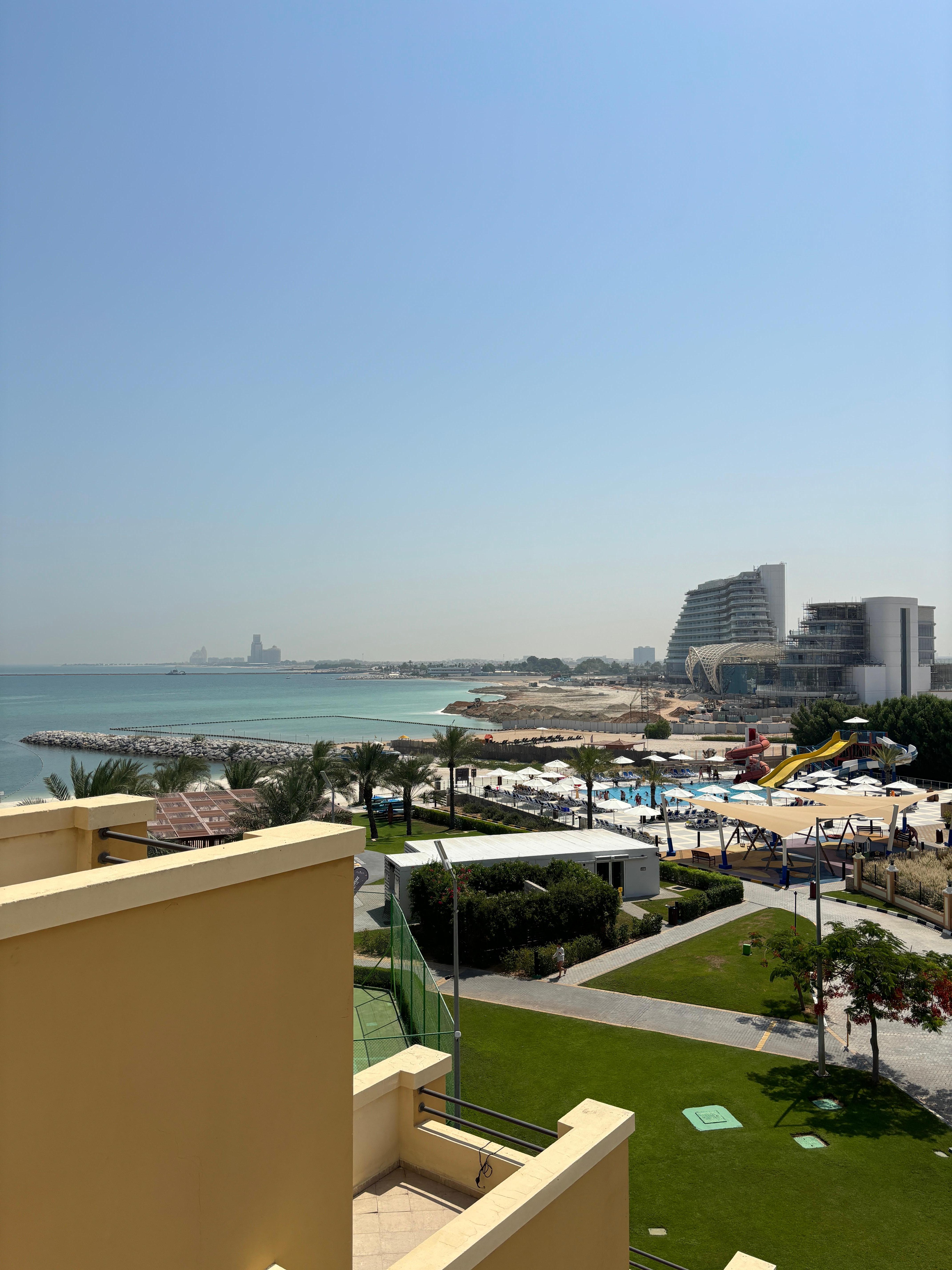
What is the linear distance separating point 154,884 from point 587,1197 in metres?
3.86

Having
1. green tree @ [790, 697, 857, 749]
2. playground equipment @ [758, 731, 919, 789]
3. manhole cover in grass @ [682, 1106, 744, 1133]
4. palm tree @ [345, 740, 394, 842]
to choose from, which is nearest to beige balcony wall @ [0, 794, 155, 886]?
manhole cover in grass @ [682, 1106, 744, 1133]

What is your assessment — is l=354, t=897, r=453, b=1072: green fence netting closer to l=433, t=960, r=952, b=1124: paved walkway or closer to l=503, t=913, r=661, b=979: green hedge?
l=433, t=960, r=952, b=1124: paved walkway

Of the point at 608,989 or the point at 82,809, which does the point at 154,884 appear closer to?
the point at 82,809

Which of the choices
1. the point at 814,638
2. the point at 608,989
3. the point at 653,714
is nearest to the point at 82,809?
the point at 608,989

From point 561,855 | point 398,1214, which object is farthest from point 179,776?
point 398,1214

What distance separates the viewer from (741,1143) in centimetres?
1434

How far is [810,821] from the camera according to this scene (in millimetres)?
30500

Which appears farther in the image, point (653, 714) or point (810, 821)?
point (653, 714)

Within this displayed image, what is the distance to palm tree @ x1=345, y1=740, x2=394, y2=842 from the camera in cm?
4228

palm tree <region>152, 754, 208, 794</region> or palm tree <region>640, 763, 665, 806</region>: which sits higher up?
palm tree <region>152, 754, 208, 794</region>

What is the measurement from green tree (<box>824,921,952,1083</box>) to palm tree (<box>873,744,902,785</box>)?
38.6m

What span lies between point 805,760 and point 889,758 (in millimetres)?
5543

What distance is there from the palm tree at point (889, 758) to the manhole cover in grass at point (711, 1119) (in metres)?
42.1

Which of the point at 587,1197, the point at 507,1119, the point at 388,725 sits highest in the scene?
the point at 507,1119
